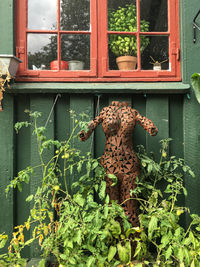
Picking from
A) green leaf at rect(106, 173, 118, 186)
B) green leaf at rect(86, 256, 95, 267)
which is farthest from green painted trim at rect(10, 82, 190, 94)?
green leaf at rect(86, 256, 95, 267)

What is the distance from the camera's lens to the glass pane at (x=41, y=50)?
249cm

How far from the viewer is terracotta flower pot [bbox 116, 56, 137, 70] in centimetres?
251

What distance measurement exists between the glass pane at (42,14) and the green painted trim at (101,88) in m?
0.61

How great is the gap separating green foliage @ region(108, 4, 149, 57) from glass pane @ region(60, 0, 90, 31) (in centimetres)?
23

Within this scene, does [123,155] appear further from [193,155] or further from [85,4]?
[85,4]

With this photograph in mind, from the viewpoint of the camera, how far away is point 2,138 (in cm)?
235

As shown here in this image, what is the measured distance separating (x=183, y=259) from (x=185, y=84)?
4.85 feet

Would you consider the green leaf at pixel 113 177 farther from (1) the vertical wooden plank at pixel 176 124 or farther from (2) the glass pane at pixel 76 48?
(2) the glass pane at pixel 76 48

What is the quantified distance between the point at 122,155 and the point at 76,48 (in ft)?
3.79

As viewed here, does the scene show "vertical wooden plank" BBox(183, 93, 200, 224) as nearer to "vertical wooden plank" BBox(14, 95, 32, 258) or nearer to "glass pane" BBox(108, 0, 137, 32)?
"glass pane" BBox(108, 0, 137, 32)

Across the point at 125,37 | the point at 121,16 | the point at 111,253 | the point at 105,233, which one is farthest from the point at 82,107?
the point at 111,253

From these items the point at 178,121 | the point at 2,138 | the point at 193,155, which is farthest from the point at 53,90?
the point at 193,155

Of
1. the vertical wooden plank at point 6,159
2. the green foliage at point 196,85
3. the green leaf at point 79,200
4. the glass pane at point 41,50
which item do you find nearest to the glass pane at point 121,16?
the glass pane at point 41,50

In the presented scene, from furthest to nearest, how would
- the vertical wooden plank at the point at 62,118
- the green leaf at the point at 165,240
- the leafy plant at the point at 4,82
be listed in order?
the vertical wooden plank at the point at 62,118, the leafy plant at the point at 4,82, the green leaf at the point at 165,240
